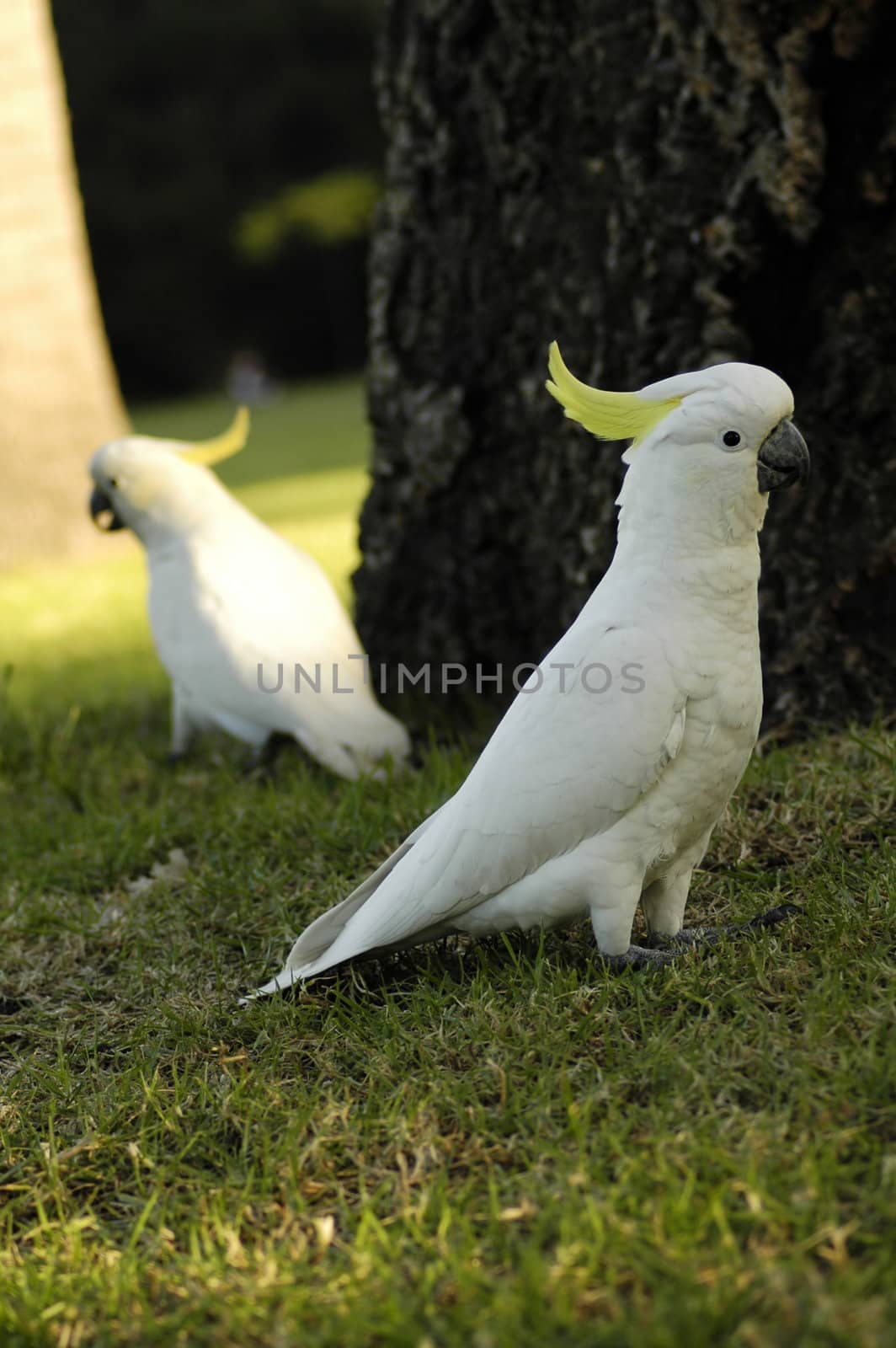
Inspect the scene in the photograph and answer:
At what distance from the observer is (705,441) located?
1.75 metres

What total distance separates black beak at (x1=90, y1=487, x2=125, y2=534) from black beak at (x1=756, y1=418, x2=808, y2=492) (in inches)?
86.7

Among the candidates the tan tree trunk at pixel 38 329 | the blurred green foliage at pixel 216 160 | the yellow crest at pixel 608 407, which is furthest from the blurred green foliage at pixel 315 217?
the yellow crest at pixel 608 407

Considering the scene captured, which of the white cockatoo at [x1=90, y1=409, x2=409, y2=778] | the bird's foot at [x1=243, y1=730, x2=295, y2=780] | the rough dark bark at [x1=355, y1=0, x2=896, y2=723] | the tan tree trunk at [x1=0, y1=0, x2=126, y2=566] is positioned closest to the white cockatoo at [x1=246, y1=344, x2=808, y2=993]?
the rough dark bark at [x1=355, y1=0, x2=896, y2=723]

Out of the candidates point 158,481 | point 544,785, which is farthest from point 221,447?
point 544,785

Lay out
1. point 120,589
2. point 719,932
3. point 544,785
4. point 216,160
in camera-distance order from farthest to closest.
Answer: point 216,160 < point 120,589 < point 719,932 < point 544,785

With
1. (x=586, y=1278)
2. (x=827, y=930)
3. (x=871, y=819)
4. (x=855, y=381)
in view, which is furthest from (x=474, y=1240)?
(x=855, y=381)

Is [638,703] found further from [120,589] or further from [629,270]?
[120,589]

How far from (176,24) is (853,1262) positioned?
28.0 metres

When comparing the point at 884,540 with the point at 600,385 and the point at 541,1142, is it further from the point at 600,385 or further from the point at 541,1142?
the point at 541,1142

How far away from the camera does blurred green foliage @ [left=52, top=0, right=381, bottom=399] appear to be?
23.9 m

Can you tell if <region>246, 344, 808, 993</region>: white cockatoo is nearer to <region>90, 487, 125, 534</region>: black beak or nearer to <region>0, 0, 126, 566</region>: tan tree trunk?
<region>90, 487, 125, 534</region>: black beak

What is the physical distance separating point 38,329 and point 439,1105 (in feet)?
17.3

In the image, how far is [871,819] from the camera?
→ 2244 mm

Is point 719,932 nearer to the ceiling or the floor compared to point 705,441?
nearer to the floor
